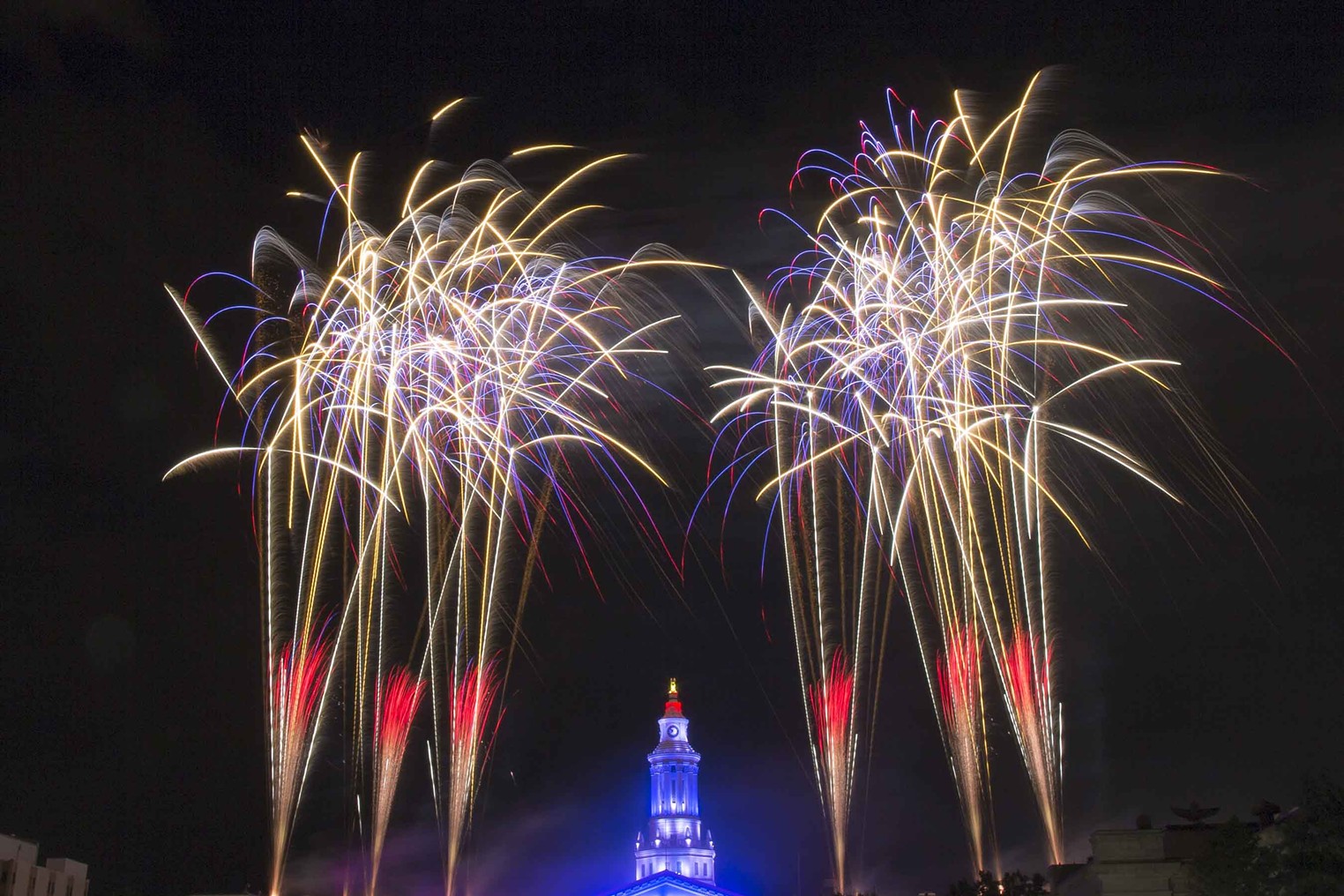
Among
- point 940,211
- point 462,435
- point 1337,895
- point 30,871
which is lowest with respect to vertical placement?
point 1337,895

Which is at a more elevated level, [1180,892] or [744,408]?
[744,408]

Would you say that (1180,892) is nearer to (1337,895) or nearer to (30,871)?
(1337,895)

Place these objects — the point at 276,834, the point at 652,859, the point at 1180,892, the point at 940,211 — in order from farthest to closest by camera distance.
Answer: the point at 652,859
the point at 1180,892
the point at 276,834
the point at 940,211

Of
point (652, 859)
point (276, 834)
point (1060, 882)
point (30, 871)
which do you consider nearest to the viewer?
point (276, 834)

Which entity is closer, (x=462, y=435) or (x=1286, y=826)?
(x=462, y=435)

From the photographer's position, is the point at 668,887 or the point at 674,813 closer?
the point at 668,887

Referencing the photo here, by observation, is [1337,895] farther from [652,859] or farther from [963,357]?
[652,859]

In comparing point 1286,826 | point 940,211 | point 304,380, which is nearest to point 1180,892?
point 1286,826
